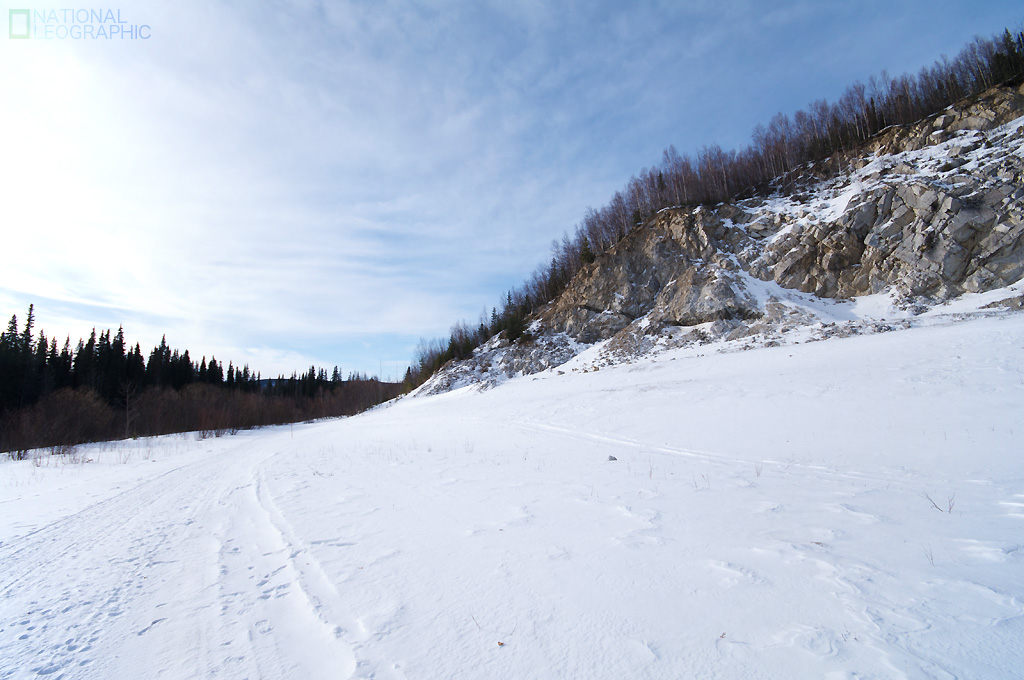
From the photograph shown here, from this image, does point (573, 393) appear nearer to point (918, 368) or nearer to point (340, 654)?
point (918, 368)

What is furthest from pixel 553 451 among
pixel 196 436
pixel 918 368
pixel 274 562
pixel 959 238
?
pixel 196 436

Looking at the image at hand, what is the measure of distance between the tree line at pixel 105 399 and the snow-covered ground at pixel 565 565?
88.8ft

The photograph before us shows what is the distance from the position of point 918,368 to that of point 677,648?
1570 cm

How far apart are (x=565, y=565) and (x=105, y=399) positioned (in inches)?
2389

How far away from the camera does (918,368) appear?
12914 millimetres

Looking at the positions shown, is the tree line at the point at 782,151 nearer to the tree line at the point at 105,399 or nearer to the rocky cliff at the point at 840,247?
the rocky cliff at the point at 840,247

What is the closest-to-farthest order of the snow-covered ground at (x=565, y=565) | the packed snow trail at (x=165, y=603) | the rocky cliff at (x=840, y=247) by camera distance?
the snow-covered ground at (x=565, y=565) < the packed snow trail at (x=165, y=603) < the rocky cliff at (x=840, y=247)

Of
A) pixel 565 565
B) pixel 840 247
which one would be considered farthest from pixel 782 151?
pixel 565 565

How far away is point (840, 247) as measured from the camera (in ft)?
107

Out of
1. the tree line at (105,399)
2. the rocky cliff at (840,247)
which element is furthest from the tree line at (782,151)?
the tree line at (105,399)

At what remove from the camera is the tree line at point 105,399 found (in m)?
28.8

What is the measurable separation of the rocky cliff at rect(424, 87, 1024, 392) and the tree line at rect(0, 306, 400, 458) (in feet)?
111

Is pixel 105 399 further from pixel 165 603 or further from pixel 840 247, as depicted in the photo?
pixel 840 247

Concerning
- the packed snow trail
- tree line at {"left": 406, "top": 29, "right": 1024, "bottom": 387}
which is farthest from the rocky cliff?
the packed snow trail
